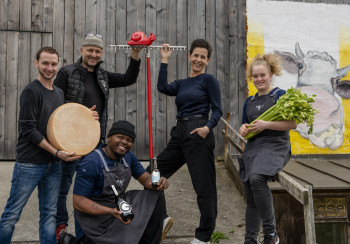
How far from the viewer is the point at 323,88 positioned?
7.24 metres

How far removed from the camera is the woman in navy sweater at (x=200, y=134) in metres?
3.38

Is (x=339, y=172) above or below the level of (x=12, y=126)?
below

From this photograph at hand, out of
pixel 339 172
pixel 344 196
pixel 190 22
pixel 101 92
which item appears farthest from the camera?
pixel 190 22

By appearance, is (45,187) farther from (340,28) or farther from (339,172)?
(340,28)

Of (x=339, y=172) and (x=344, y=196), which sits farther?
(x=339, y=172)

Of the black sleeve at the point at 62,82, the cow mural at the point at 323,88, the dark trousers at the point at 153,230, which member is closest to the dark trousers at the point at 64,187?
the dark trousers at the point at 153,230

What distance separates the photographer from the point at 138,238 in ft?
9.53

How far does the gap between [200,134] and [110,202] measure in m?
1.05

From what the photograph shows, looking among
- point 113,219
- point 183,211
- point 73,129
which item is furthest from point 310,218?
point 73,129

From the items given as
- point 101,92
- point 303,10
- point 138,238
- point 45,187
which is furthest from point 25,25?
point 303,10

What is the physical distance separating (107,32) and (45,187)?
4281 mm

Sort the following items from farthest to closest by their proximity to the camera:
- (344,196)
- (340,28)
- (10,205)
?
(340,28) → (344,196) → (10,205)

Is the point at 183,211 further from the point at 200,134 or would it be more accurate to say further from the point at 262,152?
the point at 262,152

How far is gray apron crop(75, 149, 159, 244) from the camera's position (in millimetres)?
2895
